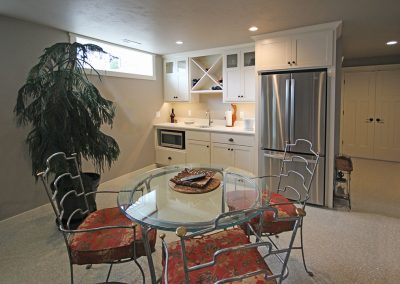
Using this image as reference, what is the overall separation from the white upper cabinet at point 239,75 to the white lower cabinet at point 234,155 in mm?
790

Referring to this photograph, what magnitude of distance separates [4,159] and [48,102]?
1.07 meters

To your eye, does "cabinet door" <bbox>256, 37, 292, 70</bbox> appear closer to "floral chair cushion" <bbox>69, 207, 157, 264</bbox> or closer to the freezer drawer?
the freezer drawer

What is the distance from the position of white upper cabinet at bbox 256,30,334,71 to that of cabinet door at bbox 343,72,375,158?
3240 millimetres

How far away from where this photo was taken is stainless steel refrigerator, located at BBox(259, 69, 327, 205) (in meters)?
3.19

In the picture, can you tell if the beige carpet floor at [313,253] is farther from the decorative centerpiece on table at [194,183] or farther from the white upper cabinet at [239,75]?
the white upper cabinet at [239,75]

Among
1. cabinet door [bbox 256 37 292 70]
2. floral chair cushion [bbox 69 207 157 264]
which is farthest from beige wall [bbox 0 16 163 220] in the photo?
cabinet door [bbox 256 37 292 70]

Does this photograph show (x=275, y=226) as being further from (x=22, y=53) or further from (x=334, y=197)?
(x=22, y=53)

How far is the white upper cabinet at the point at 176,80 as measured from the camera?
4891 millimetres

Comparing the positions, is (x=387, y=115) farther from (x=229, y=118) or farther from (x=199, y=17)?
(x=199, y=17)

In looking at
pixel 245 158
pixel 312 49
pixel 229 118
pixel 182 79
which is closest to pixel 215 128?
pixel 229 118

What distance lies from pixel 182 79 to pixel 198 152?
57.1 inches

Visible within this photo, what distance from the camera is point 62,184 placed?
2.70m

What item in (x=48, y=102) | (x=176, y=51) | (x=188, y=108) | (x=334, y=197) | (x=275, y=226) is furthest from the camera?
(x=188, y=108)

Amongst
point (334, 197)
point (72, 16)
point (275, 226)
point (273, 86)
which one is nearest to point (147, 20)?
point (72, 16)
